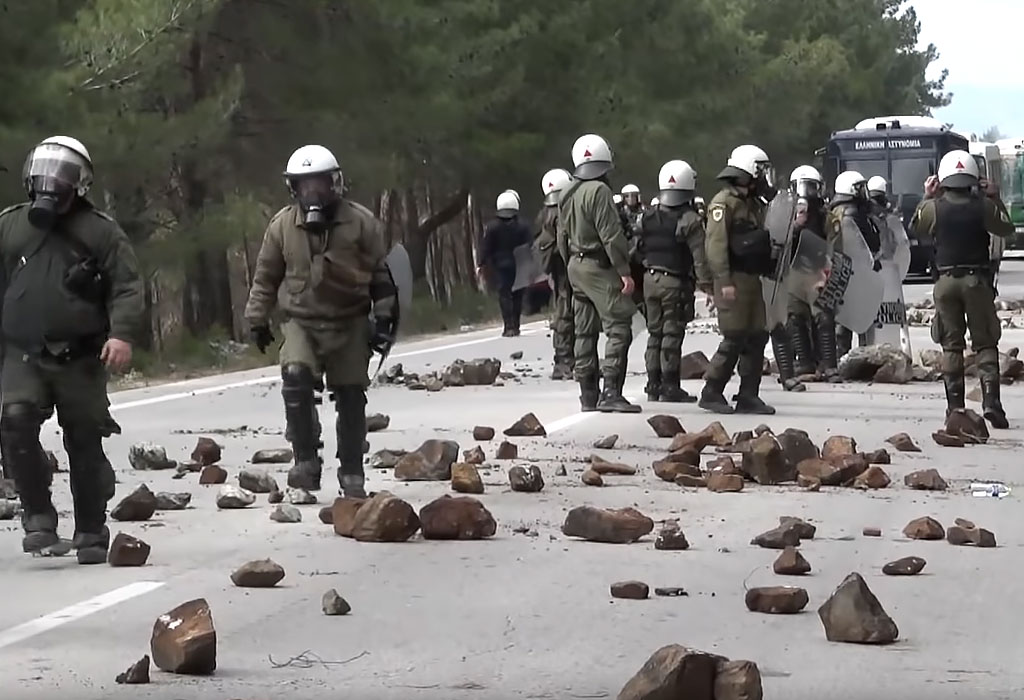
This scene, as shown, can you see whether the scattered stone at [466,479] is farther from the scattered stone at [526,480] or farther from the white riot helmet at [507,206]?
the white riot helmet at [507,206]

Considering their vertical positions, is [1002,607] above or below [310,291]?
below

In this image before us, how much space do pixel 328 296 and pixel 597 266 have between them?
18.1 feet

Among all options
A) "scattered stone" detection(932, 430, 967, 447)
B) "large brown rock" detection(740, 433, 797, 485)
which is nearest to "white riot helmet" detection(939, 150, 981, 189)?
"scattered stone" detection(932, 430, 967, 447)

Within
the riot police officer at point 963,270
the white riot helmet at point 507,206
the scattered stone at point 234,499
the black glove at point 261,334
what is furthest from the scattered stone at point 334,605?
the white riot helmet at point 507,206

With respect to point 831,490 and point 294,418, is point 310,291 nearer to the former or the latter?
point 294,418

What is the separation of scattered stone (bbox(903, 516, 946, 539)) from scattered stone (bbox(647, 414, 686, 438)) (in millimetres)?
4842

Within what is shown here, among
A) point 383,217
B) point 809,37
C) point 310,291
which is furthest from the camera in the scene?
point 809,37

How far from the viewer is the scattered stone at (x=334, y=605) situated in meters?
8.47

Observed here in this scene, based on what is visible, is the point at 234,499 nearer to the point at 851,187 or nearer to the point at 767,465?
the point at 767,465

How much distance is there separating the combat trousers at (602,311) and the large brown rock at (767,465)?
3990mm

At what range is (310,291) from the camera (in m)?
11.8

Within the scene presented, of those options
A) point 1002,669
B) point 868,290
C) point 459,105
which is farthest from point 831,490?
point 459,105

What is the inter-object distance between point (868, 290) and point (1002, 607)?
41.8 ft

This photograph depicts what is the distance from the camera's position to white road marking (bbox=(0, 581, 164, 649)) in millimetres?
7992
